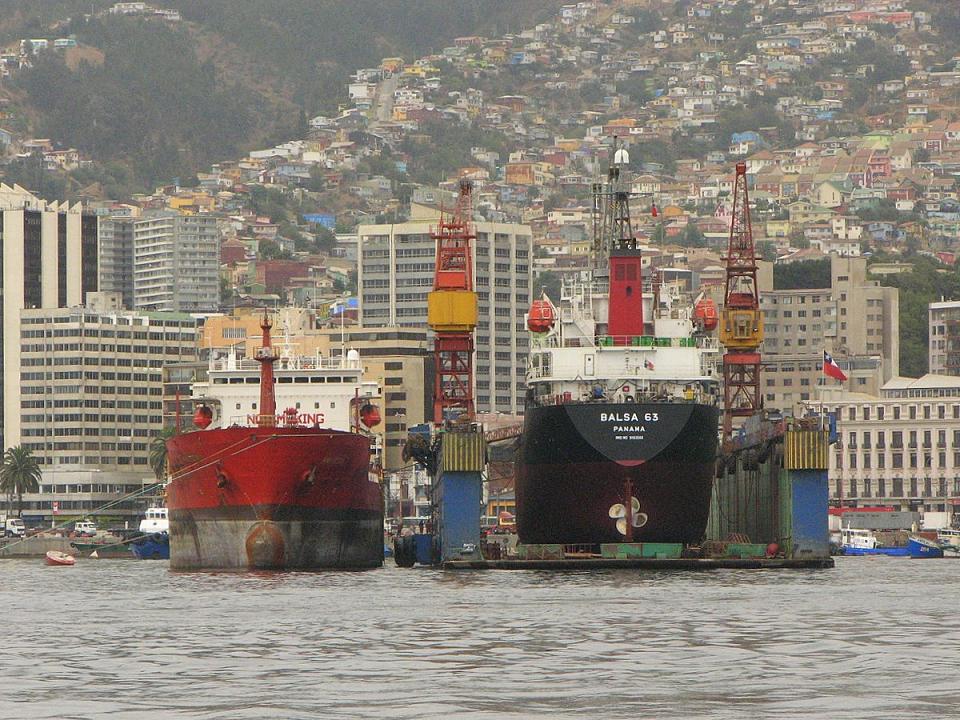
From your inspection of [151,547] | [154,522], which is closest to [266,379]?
[151,547]

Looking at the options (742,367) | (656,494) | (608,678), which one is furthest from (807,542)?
(608,678)

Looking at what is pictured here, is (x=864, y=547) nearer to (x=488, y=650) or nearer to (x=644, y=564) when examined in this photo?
(x=644, y=564)

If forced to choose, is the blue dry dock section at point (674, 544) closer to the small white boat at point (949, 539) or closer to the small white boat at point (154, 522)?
the small white boat at point (949, 539)

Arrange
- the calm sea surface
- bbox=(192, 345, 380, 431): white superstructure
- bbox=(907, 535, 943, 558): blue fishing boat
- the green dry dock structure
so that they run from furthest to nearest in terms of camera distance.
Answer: bbox=(907, 535, 943, 558): blue fishing boat → bbox=(192, 345, 380, 431): white superstructure → the green dry dock structure → the calm sea surface

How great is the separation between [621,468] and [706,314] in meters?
17.1

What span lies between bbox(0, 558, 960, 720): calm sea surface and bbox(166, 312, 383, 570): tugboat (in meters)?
10.5

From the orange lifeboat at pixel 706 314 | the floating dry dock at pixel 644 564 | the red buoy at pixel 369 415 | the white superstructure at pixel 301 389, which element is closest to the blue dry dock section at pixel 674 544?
the floating dry dock at pixel 644 564

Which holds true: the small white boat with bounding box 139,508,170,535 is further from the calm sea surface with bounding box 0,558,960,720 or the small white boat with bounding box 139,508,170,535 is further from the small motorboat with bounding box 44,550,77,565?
the calm sea surface with bounding box 0,558,960,720

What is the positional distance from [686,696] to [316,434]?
5277 centimetres

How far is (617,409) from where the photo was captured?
99.4 meters

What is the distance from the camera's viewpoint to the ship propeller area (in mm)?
99375

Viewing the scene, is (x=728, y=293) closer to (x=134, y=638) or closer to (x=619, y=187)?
(x=619, y=187)

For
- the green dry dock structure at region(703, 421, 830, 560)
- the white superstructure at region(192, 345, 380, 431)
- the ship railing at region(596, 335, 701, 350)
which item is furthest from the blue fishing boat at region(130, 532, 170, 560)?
the ship railing at region(596, 335, 701, 350)

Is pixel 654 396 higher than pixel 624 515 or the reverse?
higher
